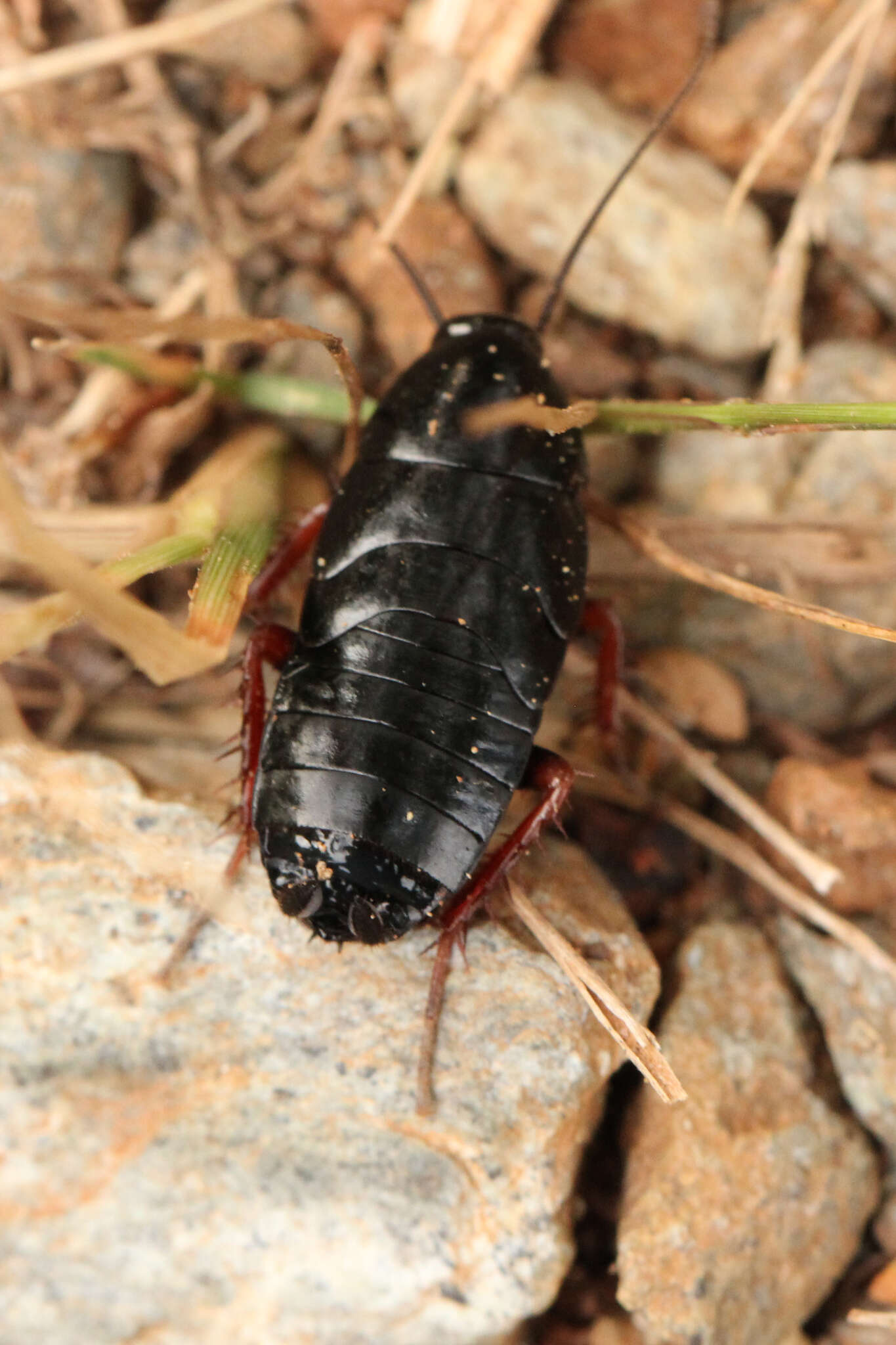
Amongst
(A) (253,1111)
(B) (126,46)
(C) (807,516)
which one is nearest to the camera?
(A) (253,1111)

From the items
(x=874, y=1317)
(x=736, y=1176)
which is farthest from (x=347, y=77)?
(x=874, y=1317)

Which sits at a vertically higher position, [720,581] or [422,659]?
[720,581]

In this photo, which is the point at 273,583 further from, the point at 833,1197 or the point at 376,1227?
the point at 833,1197

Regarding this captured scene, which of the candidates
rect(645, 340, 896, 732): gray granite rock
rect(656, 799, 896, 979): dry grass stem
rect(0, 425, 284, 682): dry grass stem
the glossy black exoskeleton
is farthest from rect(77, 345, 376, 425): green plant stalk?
rect(656, 799, 896, 979): dry grass stem

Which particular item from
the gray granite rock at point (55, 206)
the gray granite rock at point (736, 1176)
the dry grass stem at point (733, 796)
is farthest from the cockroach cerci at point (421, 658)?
the gray granite rock at point (55, 206)

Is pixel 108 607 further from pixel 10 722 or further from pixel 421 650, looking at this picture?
pixel 10 722

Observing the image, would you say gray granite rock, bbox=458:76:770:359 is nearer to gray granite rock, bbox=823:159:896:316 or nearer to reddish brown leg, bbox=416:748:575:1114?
gray granite rock, bbox=823:159:896:316
